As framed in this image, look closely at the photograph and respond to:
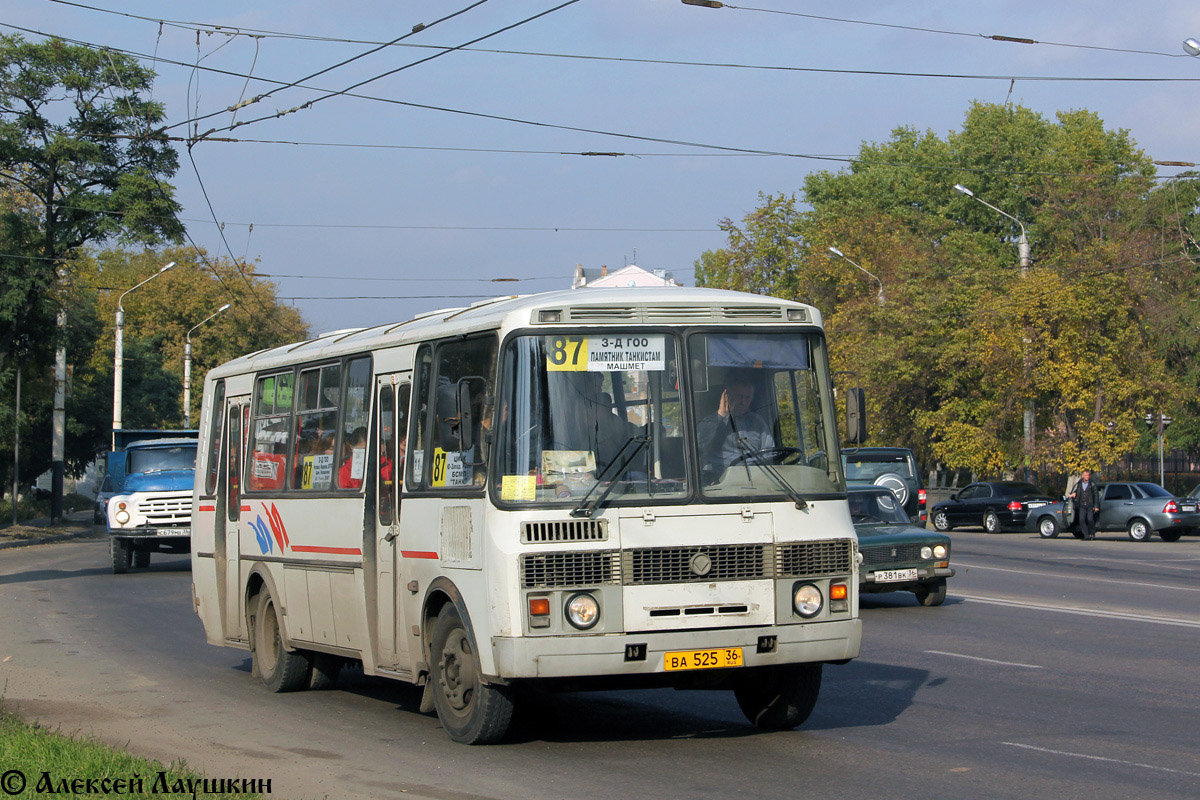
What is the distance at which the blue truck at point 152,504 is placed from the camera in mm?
24406

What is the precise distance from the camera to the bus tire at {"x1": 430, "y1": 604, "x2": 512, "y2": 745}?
8.34 metres

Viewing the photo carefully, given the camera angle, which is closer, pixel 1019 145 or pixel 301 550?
pixel 301 550

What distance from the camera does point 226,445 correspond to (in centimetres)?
1308

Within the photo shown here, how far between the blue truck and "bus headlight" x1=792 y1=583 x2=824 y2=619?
16.9 m

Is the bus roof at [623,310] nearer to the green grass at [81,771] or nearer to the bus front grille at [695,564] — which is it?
the bus front grille at [695,564]

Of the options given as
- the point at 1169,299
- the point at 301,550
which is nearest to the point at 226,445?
the point at 301,550

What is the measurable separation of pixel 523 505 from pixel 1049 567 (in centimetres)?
1974

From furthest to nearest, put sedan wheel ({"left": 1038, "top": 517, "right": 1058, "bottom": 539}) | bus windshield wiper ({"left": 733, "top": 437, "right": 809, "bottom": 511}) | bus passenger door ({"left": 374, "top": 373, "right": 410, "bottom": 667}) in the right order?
sedan wheel ({"left": 1038, "top": 517, "right": 1058, "bottom": 539}), bus passenger door ({"left": 374, "top": 373, "right": 410, "bottom": 667}), bus windshield wiper ({"left": 733, "top": 437, "right": 809, "bottom": 511})

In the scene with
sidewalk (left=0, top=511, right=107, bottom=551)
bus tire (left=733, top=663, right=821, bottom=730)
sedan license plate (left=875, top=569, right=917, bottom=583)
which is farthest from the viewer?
sidewalk (left=0, top=511, right=107, bottom=551)

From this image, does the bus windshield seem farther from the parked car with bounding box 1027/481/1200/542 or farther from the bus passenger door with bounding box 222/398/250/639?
the parked car with bounding box 1027/481/1200/542

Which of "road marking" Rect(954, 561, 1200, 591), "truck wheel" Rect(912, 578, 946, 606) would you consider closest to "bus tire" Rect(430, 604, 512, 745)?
"truck wheel" Rect(912, 578, 946, 606)

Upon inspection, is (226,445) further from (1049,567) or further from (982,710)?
(1049,567)

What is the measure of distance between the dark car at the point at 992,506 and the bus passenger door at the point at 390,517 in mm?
31957

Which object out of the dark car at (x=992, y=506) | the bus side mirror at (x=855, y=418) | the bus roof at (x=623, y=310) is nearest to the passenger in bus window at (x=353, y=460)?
the bus roof at (x=623, y=310)
